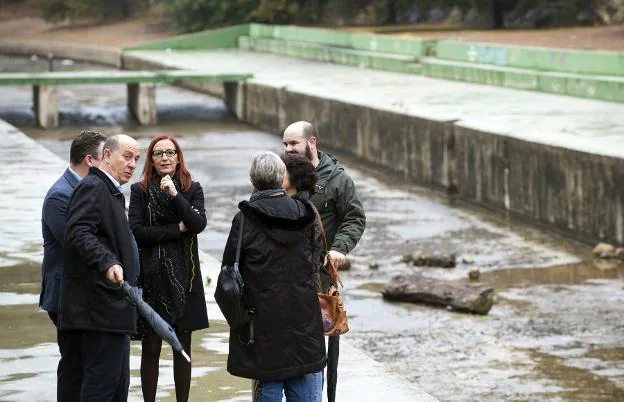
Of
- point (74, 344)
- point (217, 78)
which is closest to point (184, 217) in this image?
point (74, 344)

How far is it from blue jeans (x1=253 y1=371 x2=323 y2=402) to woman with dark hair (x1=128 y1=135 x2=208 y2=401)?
106 cm

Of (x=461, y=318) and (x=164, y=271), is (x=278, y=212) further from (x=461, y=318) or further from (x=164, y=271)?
(x=461, y=318)

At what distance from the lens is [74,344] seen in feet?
23.0

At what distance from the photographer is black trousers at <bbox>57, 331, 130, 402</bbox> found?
6.85 m

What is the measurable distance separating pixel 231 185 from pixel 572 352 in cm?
1168

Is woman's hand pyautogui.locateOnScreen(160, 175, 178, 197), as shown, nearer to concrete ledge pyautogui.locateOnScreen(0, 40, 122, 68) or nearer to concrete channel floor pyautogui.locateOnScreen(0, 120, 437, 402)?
concrete channel floor pyautogui.locateOnScreen(0, 120, 437, 402)

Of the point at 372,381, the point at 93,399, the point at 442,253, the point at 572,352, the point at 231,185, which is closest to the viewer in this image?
the point at 93,399

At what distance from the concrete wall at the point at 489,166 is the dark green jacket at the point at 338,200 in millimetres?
9131

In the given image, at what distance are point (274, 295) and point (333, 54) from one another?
3307 cm

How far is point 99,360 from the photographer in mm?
6867

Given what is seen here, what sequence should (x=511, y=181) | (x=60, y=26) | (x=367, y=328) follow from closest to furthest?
(x=367, y=328) → (x=511, y=181) → (x=60, y=26)

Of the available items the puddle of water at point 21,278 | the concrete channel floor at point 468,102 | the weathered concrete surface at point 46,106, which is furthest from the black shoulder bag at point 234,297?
the weathered concrete surface at point 46,106

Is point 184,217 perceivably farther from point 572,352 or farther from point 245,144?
point 245,144

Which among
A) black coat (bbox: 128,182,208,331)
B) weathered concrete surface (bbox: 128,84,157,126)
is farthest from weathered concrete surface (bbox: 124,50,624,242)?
black coat (bbox: 128,182,208,331)
